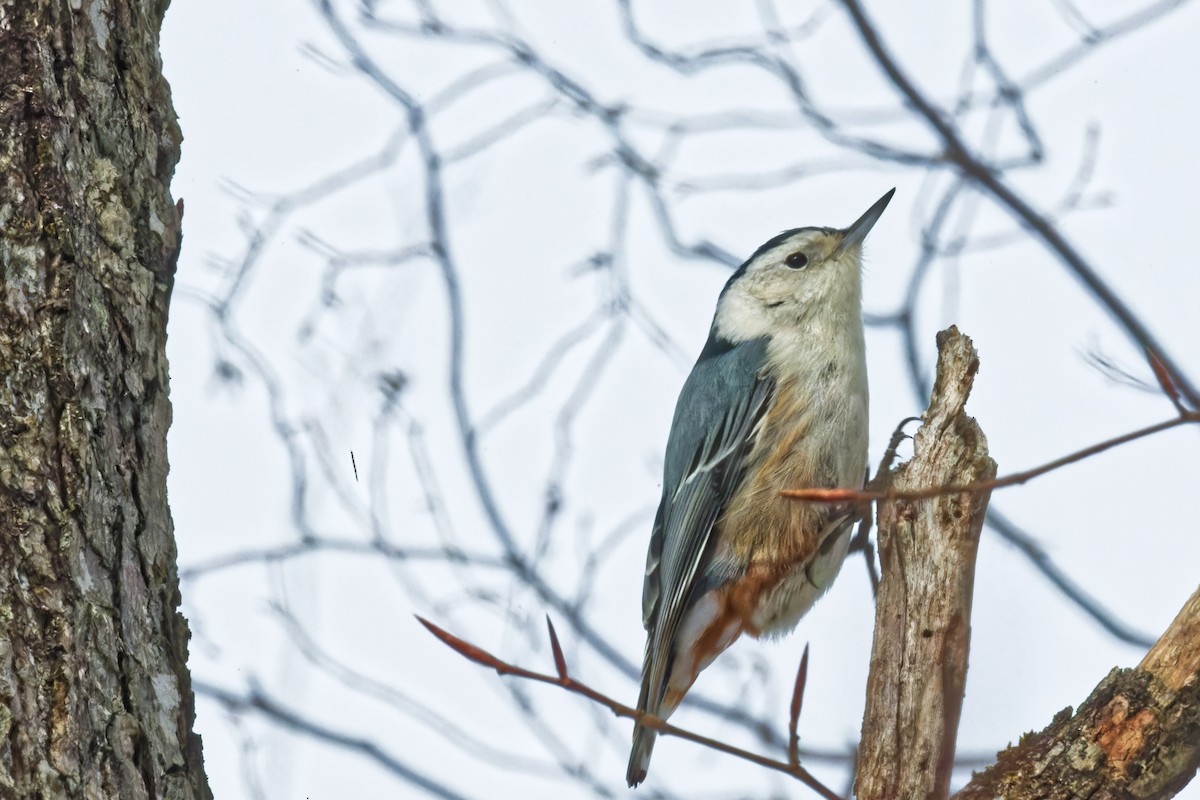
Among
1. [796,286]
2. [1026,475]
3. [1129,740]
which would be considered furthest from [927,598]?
[796,286]

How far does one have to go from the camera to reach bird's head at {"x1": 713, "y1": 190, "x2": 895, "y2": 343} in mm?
3336

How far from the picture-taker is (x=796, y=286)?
339 centimetres

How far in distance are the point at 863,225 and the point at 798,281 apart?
267mm

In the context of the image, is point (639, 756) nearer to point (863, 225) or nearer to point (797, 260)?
point (797, 260)

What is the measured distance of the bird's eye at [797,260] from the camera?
3439 mm

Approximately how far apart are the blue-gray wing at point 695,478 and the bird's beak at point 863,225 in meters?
0.41

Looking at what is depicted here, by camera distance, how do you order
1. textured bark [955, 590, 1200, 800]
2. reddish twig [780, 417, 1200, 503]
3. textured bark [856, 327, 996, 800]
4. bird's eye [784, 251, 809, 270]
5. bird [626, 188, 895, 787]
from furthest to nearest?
bird's eye [784, 251, 809, 270] < bird [626, 188, 895, 787] < textured bark [856, 327, 996, 800] < textured bark [955, 590, 1200, 800] < reddish twig [780, 417, 1200, 503]

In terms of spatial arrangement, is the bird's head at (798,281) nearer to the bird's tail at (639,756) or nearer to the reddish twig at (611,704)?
the bird's tail at (639,756)

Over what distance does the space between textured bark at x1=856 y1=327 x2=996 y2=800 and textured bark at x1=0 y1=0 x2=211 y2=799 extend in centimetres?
103

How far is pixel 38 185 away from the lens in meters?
1.81

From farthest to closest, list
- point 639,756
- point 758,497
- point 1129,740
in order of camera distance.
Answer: point 758,497
point 639,756
point 1129,740

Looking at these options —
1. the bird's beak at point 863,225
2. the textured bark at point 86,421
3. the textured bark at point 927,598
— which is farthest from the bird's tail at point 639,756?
the bird's beak at point 863,225

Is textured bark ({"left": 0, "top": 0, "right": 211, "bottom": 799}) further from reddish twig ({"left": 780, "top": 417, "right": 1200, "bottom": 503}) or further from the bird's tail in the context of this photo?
the bird's tail

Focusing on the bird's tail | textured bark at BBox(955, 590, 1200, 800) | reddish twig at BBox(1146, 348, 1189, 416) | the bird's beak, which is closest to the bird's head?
the bird's beak
